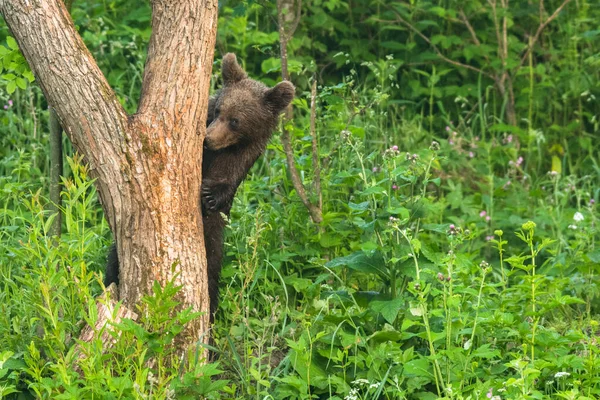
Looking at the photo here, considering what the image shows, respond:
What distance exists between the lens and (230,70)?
5527 millimetres

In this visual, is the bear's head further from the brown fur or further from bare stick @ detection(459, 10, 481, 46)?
bare stick @ detection(459, 10, 481, 46)

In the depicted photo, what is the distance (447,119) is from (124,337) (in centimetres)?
475

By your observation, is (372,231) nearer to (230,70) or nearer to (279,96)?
(279,96)

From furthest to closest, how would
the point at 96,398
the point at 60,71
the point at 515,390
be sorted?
the point at 60,71, the point at 515,390, the point at 96,398

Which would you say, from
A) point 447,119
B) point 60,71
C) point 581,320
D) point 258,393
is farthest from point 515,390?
point 447,119

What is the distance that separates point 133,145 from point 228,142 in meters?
1.06

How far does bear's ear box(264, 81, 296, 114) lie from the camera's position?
5.39 meters

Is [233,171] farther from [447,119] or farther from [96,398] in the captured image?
[447,119]

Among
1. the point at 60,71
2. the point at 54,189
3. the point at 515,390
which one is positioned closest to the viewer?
the point at 515,390

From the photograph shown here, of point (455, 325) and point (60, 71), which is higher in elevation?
point (60, 71)

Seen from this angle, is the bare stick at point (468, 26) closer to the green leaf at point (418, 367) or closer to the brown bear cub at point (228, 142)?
the brown bear cub at point (228, 142)

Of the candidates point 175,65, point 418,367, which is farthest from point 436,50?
point 418,367

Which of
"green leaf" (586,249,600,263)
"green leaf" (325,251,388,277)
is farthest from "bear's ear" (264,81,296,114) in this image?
"green leaf" (586,249,600,263)

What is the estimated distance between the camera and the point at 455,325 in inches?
165
